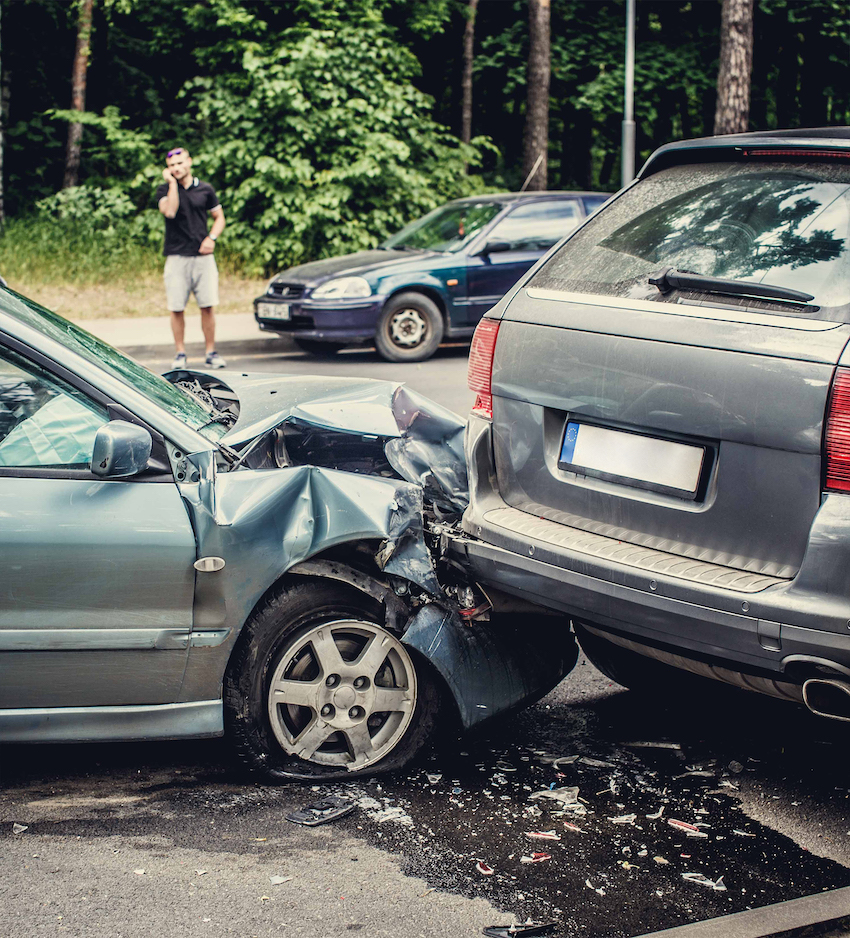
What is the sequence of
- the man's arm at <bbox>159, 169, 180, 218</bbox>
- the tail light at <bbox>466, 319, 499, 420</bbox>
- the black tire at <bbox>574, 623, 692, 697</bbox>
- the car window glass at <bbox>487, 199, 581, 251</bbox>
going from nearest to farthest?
1. the tail light at <bbox>466, 319, 499, 420</bbox>
2. the black tire at <bbox>574, 623, 692, 697</bbox>
3. the man's arm at <bbox>159, 169, 180, 218</bbox>
4. the car window glass at <bbox>487, 199, 581, 251</bbox>

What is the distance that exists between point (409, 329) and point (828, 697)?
967 cm

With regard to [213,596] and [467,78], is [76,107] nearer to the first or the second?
[467,78]

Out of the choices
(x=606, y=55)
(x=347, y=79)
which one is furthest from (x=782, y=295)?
(x=606, y=55)

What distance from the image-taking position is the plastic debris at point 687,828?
10.3ft

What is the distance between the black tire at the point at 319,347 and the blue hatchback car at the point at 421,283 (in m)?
0.02

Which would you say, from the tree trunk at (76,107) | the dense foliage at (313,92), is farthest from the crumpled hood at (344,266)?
the tree trunk at (76,107)

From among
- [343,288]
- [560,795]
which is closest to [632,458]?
[560,795]

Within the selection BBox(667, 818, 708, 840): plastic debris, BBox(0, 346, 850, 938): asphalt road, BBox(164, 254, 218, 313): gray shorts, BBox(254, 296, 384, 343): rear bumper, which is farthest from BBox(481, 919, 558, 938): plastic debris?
BBox(254, 296, 384, 343): rear bumper

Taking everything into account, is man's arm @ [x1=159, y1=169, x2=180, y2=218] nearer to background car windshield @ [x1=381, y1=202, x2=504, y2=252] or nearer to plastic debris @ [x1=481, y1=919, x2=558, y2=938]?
background car windshield @ [x1=381, y1=202, x2=504, y2=252]

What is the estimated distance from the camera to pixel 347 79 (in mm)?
17016

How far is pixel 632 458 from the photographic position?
3.13 meters

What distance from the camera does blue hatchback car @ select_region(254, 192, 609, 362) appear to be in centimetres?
1184

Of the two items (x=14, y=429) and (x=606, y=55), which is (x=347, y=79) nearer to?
(x=606, y=55)

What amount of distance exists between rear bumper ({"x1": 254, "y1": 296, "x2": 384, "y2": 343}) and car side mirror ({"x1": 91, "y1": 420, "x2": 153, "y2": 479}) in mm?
8770
